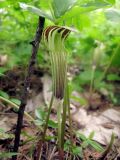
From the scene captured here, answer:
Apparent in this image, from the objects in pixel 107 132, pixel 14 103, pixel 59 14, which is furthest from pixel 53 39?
pixel 107 132

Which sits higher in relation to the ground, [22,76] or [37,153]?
[22,76]

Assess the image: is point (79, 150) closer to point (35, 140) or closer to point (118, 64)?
point (35, 140)

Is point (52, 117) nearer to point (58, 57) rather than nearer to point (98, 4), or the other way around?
point (58, 57)

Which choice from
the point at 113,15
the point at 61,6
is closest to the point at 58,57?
the point at 61,6

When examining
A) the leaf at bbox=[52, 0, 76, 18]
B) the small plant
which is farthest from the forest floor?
the leaf at bbox=[52, 0, 76, 18]

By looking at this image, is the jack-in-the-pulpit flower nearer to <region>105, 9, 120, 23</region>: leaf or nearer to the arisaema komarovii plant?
the arisaema komarovii plant

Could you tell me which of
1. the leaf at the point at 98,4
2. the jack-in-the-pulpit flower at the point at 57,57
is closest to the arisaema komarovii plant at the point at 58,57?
the jack-in-the-pulpit flower at the point at 57,57
